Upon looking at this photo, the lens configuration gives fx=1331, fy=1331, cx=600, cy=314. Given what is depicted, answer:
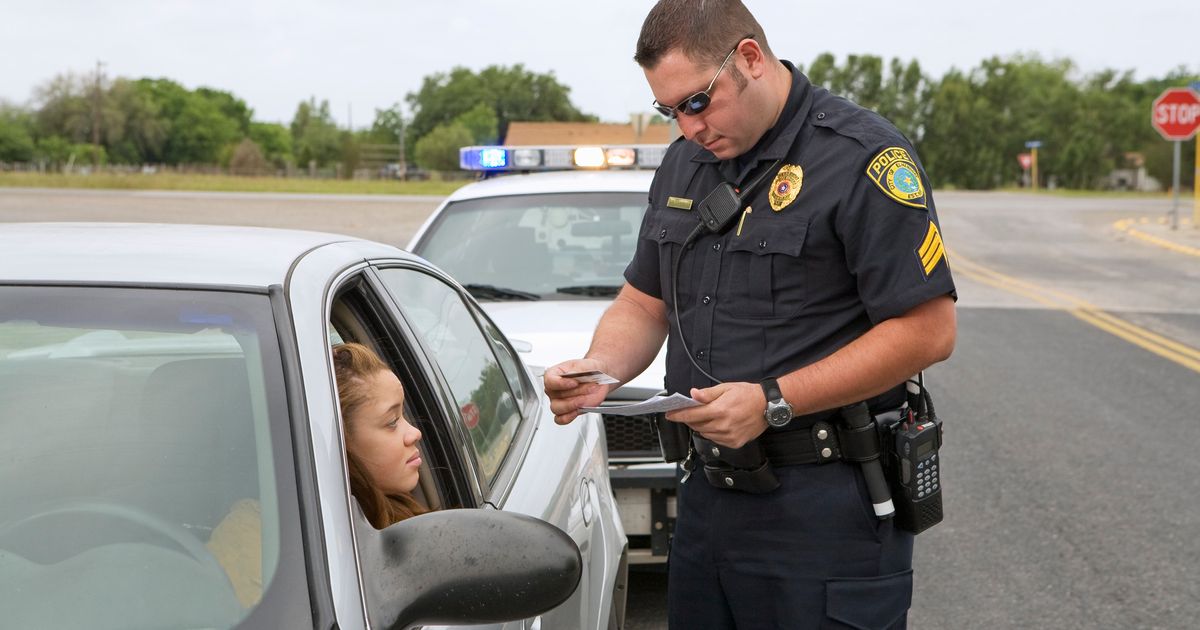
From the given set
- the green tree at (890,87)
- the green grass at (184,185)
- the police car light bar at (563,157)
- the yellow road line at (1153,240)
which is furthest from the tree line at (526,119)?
the police car light bar at (563,157)

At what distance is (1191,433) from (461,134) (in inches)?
4617

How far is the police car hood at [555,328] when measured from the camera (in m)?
4.55

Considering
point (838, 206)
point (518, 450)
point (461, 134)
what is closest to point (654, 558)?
point (518, 450)

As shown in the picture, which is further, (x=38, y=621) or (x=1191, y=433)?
(x=1191, y=433)

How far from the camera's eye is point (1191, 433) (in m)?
7.64

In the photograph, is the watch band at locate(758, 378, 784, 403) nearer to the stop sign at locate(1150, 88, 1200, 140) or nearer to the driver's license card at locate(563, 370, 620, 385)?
the driver's license card at locate(563, 370, 620, 385)

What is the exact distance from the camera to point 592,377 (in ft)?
8.54

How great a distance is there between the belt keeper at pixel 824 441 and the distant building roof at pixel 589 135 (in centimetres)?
902

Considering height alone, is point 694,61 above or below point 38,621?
above

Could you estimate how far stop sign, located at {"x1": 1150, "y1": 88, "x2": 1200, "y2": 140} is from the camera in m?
28.1

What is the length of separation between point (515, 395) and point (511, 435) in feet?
0.84

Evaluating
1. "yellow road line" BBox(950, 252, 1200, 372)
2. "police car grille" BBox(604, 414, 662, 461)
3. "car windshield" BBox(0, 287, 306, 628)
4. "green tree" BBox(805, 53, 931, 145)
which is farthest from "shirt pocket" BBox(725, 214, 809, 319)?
"green tree" BBox(805, 53, 931, 145)

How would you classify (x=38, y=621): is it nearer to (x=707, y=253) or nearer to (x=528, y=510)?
(x=528, y=510)

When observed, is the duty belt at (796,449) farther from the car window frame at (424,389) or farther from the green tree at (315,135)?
the green tree at (315,135)
